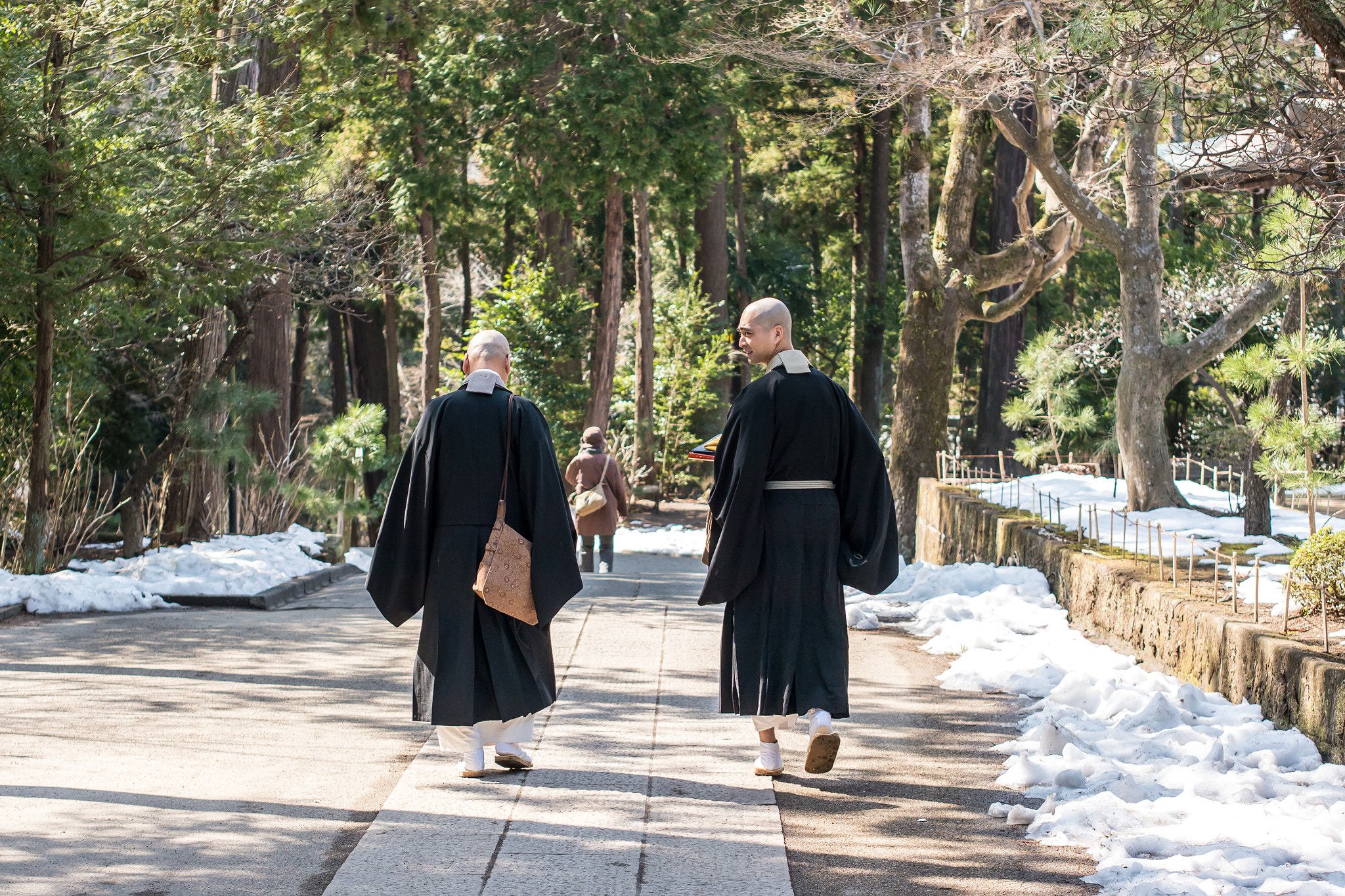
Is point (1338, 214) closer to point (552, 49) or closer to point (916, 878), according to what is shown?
point (916, 878)

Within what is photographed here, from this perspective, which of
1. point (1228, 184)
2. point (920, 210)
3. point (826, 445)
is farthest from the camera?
point (920, 210)

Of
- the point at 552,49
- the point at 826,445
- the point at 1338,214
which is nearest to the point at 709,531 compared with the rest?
the point at 826,445

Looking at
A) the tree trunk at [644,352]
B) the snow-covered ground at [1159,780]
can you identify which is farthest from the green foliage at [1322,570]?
the tree trunk at [644,352]

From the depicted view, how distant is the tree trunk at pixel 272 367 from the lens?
16094mm

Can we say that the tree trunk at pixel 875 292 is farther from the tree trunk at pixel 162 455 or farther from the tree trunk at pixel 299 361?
the tree trunk at pixel 162 455

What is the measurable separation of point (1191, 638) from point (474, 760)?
3410 mm

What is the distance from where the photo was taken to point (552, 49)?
16953 millimetres

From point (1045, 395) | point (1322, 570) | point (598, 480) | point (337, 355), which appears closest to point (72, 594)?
point (598, 480)

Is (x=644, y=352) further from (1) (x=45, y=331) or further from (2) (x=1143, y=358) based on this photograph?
(1) (x=45, y=331)

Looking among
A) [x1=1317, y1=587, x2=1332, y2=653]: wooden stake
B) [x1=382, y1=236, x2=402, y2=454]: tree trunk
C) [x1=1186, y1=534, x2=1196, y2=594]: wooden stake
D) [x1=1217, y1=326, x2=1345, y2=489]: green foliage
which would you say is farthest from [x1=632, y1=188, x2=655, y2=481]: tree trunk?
[x1=1317, y1=587, x2=1332, y2=653]: wooden stake

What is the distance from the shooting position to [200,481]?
12.9 meters

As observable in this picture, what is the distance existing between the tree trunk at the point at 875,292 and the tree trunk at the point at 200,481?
15.6m

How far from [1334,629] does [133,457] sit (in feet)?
35.3

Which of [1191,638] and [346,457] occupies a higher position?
[346,457]
